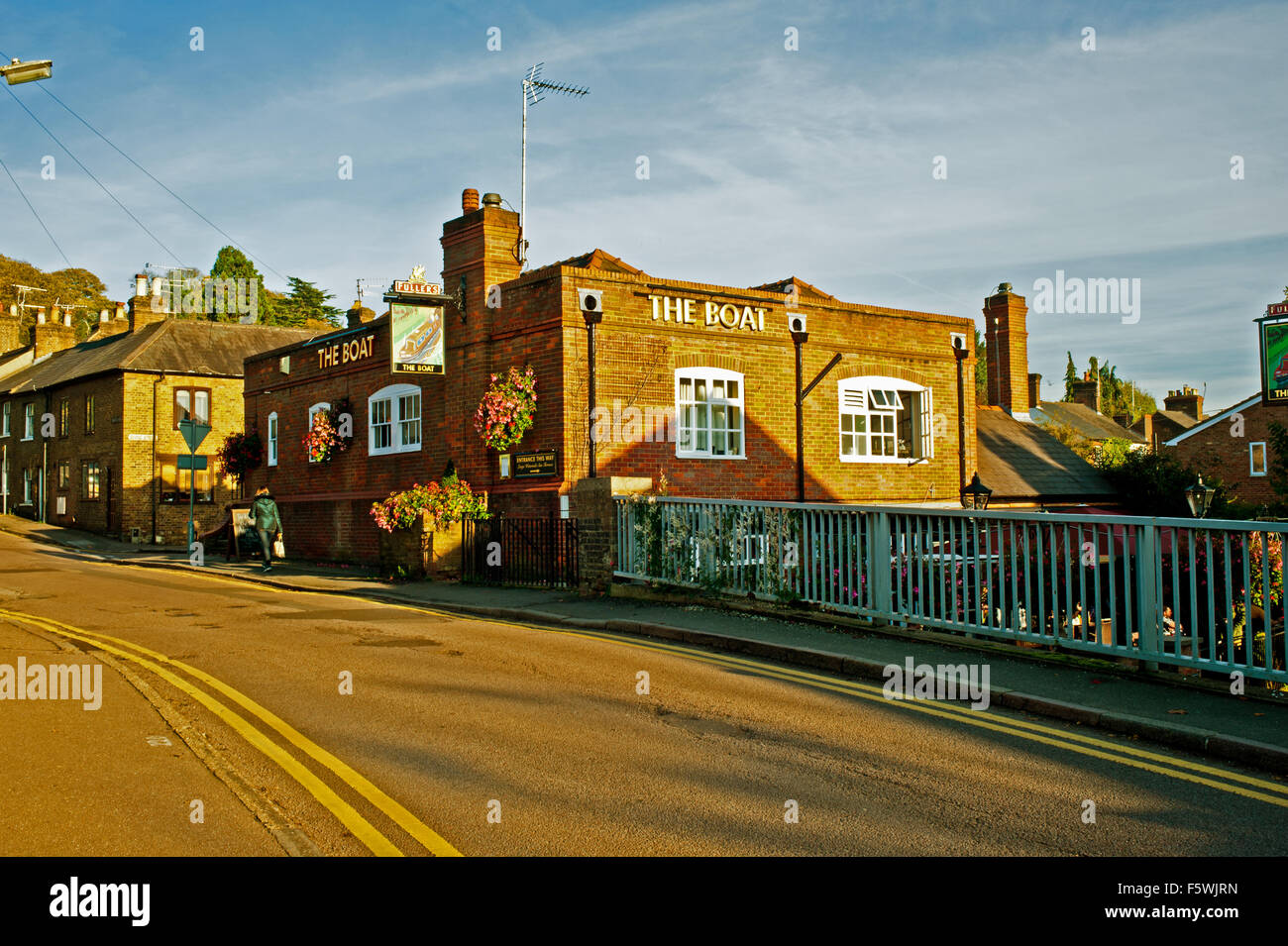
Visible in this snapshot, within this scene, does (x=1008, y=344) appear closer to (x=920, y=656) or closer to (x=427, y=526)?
(x=427, y=526)

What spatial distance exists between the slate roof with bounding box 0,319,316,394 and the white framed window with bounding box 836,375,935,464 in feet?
83.8

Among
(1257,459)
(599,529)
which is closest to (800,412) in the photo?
(599,529)

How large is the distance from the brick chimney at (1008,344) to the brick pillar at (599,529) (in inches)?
722

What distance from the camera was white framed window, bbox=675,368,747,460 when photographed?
759 inches

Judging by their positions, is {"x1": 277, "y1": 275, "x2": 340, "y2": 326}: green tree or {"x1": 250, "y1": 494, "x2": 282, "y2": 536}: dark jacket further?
{"x1": 277, "y1": 275, "x2": 340, "y2": 326}: green tree

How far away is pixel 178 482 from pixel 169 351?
17.7 feet

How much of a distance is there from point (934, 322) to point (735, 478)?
23.2 feet

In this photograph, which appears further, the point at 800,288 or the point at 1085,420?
the point at 1085,420

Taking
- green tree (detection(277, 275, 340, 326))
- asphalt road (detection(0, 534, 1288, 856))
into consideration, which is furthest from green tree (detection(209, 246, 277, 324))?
asphalt road (detection(0, 534, 1288, 856))

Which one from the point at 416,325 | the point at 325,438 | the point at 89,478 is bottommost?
the point at 89,478

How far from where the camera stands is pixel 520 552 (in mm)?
17516

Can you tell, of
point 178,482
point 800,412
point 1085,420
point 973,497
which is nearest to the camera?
point 800,412

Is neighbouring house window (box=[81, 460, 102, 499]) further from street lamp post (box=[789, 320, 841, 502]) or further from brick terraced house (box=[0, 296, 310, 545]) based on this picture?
street lamp post (box=[789, 320, 841, 502])
